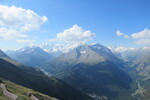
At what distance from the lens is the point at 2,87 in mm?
64312

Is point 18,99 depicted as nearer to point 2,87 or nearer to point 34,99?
point 34,99

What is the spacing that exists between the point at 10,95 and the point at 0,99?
23.7 ft

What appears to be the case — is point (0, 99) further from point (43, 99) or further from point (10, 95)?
Result: point (43, 99)

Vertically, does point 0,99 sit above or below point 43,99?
below

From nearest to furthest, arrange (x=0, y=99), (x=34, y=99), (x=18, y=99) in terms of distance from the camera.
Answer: (x=0, y=99) < (x=18, y=99) < (x=34, y=99)

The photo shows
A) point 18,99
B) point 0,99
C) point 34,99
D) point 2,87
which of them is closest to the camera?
point 0,99

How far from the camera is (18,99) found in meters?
50.1

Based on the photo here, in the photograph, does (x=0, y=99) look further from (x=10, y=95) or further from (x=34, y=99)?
(x=34, y=99)

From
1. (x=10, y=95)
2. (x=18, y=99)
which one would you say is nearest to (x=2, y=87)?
(x=10, y=95)

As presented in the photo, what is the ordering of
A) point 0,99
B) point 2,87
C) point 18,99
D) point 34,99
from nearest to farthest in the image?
1. point 0,99
2. point 18,99
3. point 34,99
4. point 2,87

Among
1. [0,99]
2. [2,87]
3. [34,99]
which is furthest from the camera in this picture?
[2,87]

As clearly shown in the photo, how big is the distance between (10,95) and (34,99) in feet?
23.9

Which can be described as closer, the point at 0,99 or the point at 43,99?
the point at 0,99

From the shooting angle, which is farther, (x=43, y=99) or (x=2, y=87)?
(x=2, y=87)
